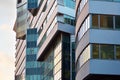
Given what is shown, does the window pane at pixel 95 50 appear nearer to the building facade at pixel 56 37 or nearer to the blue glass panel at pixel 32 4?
the building facade at pixel 56 37

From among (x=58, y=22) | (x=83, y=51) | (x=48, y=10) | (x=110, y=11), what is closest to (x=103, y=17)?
(x=110, y=11)

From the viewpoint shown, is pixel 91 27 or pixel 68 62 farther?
pixel 68 62

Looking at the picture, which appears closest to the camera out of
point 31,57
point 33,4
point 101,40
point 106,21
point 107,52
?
point 107,52

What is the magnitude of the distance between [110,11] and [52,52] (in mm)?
31226

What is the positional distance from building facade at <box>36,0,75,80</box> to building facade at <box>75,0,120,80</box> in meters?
22.7

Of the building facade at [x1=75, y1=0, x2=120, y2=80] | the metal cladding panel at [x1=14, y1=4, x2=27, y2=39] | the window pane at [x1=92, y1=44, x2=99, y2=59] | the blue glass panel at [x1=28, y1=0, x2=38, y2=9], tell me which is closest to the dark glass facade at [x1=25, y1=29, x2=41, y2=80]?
the blue glass panel at [x1=28, y1=0, x2=38, y2=9]

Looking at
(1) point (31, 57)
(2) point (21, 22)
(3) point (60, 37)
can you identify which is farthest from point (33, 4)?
(3) point (60, 37)

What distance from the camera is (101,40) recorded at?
43906 mm

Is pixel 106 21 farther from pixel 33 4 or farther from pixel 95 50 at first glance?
pixel 33 4

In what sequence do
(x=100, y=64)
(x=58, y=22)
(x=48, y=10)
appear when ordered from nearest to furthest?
(x=100, y=64)
(x=58, y=22)
(x=48, y=10)

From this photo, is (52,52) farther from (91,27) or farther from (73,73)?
(91,27)

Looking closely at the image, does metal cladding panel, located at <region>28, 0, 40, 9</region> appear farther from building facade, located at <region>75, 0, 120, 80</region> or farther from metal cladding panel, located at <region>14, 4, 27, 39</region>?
building facade, located at <region>75, 0, 120, 80</region>

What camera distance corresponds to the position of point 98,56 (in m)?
43.3

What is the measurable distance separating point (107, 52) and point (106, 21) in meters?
3.04
